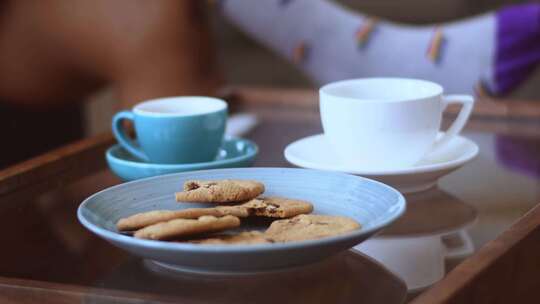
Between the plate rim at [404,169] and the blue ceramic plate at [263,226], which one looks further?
the plate rim at [404,169]

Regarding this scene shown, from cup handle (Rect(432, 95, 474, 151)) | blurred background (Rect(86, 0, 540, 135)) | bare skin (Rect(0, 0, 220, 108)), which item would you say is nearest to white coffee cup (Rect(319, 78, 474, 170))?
cup handle (Rect(432, 95, 474, 151))

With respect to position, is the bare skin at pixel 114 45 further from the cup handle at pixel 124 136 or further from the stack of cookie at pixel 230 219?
the stack of cookie at pixel 230 219

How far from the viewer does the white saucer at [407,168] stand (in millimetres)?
486

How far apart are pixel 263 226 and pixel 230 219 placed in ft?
0.13

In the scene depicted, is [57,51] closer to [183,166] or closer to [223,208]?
[183,166]

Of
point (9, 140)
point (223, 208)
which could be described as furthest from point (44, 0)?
point (223, 208)

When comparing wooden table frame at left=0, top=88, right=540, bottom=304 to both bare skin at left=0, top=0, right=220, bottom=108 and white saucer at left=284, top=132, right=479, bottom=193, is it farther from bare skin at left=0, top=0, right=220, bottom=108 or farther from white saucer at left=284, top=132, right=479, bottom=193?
bare skin at left=0, top=0, right=220, bottom=108

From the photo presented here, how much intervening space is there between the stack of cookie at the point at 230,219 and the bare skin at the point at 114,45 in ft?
1.76

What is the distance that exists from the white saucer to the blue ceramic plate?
0.17 ft

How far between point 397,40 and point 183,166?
0.65 metres

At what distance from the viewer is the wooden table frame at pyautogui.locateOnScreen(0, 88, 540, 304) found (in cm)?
35

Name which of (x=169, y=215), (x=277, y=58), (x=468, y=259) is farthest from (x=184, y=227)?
(x=277, y=58)

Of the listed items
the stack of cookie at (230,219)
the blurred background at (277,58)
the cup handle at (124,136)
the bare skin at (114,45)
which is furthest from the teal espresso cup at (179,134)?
the blurred background at (277,58)

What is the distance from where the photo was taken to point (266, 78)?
1609 mm
